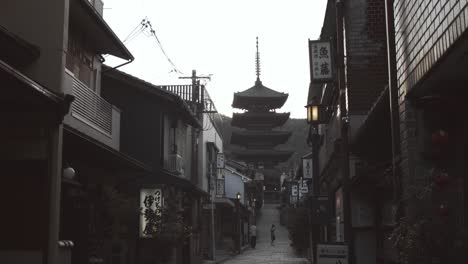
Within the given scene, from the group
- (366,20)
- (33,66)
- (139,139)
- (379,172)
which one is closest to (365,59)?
(366,20)

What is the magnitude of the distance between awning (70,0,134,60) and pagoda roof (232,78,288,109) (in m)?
60.3

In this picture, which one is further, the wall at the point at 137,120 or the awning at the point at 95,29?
the wall at the point at 137,120

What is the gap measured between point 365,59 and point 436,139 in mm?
11194

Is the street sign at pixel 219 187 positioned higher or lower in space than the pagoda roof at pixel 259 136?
lower

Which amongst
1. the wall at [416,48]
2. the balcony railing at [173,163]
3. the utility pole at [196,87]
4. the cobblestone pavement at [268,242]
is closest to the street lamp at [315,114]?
the wall at [416,48]

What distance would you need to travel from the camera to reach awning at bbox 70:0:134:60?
17.1 m

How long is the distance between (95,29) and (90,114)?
8.55 feet

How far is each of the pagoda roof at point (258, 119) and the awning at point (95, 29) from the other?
61.7 meters

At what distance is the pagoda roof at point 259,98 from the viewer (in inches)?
3246

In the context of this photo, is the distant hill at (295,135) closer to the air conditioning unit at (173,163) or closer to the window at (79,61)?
the air conditioning unit at (173,163)

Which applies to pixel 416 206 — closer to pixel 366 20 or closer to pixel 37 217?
pixel 37 217

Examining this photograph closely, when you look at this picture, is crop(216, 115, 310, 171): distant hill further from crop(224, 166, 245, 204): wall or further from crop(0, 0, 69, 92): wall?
crop(0, 0, 69, 92): wall

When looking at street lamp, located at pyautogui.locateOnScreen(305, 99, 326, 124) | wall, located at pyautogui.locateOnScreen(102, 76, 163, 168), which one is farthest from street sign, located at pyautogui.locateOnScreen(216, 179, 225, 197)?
street lamp, located at pyautogui.locateOnScreen(305, 99, 326, 124)

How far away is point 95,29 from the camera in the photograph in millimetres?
19281
